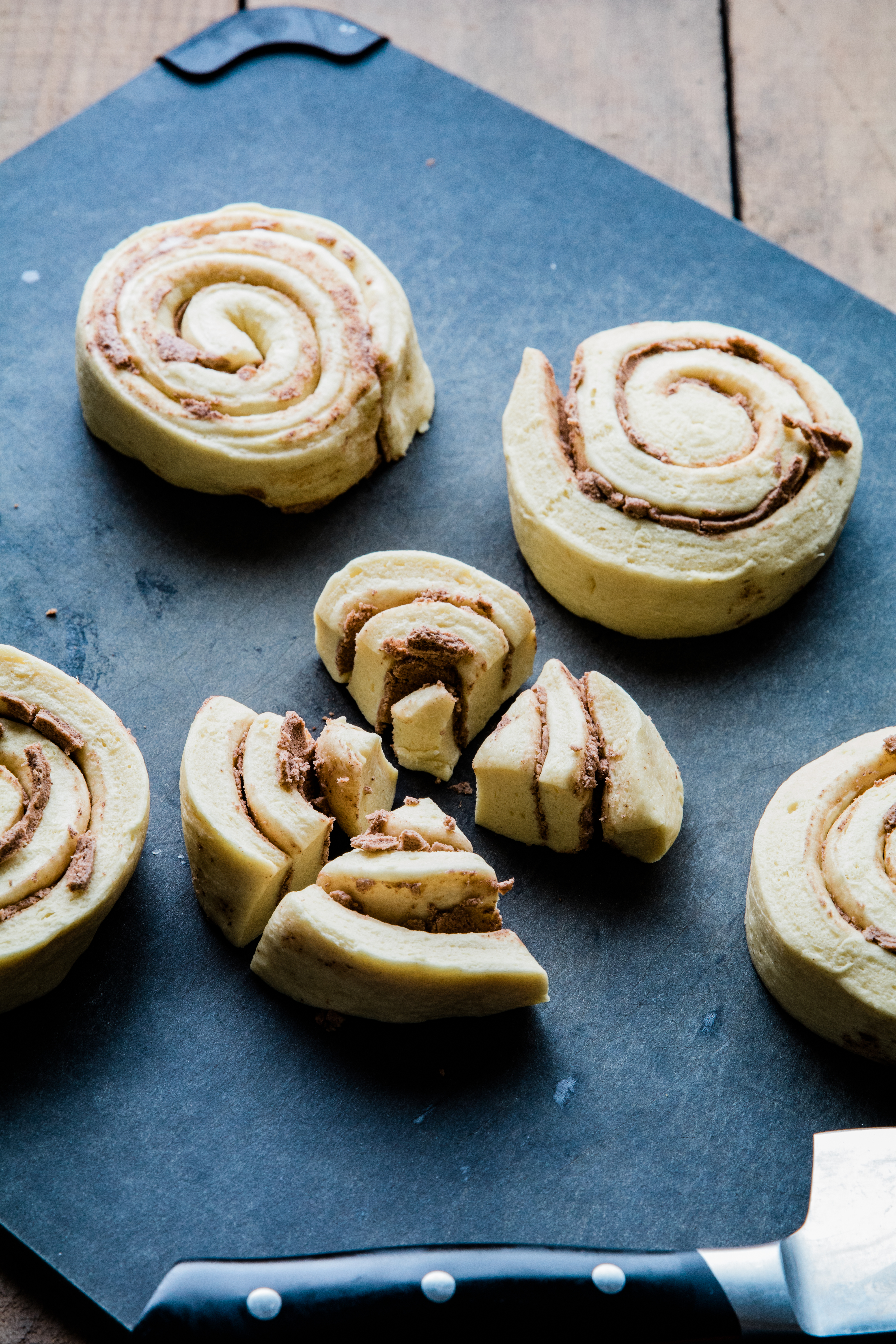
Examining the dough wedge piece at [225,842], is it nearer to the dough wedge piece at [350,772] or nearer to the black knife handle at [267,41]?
the dough wedge piece at [350,772]

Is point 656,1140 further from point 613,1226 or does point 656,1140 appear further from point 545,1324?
point 545,1324

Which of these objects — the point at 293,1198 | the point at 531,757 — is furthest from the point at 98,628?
the point at 293,1198

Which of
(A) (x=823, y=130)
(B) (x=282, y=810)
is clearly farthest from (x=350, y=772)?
(A) (x=823, y=130)

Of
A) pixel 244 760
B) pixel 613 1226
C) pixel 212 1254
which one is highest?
pixel 244 760

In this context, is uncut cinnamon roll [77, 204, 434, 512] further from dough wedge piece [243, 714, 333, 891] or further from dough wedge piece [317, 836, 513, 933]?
dough wedge piece [317, 836, 513, 933]

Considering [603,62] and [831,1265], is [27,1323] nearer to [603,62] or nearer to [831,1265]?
[831,1265]

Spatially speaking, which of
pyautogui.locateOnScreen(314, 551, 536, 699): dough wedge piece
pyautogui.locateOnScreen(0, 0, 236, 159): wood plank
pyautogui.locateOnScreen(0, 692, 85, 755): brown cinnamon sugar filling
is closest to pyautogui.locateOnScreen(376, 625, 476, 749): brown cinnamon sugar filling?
pyautogui.locateOnScreen(314, 551, 536, 699): dough wedge piece
